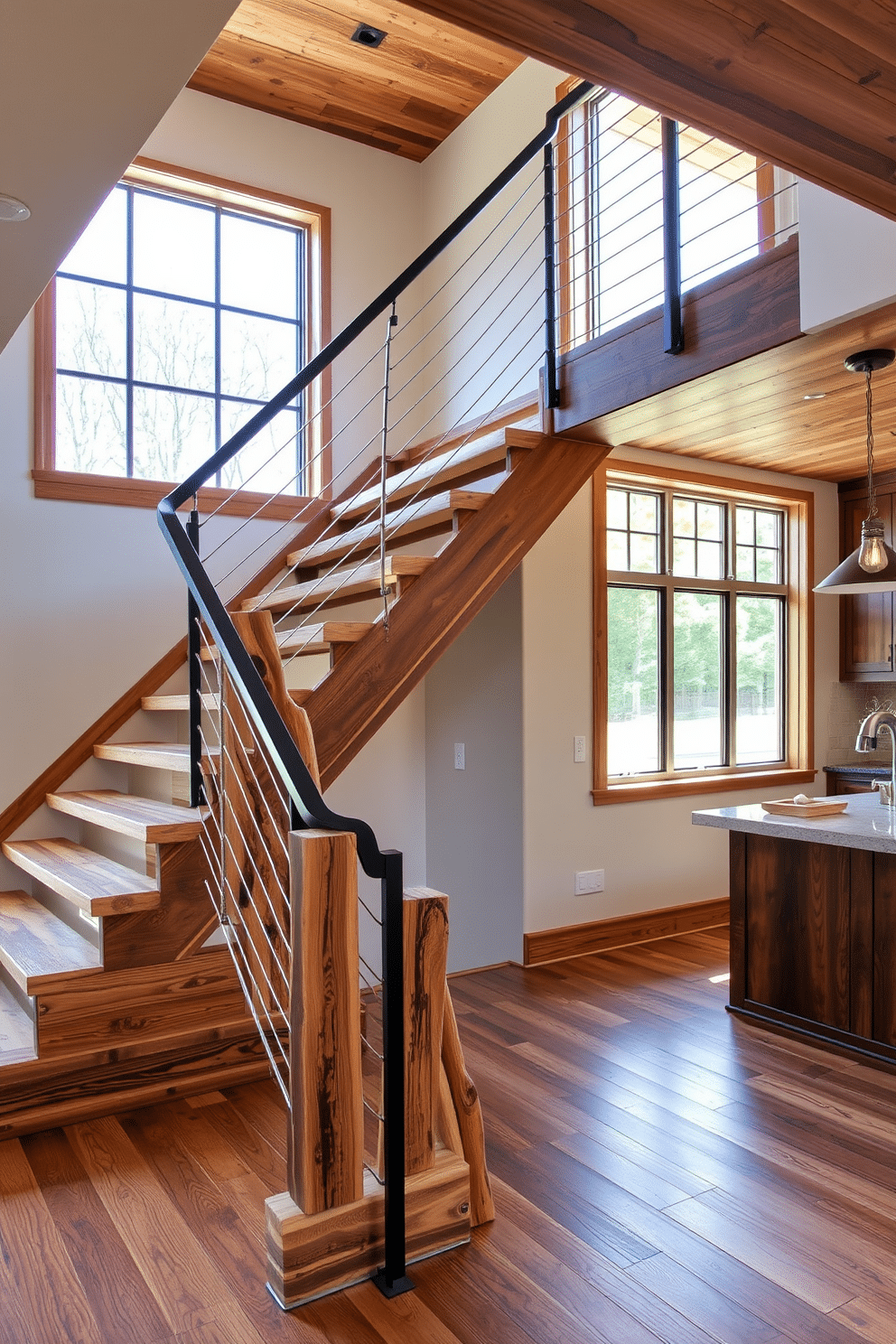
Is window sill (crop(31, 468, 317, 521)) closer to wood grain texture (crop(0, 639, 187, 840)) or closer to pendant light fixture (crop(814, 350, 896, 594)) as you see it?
wood grain texture (crop(0, 639, 187, 840))

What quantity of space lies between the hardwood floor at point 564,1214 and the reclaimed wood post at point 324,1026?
244 millimetres

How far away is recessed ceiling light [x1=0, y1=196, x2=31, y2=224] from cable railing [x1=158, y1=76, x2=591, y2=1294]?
0.97m

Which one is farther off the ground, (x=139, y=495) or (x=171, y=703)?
(x=139, y=495)

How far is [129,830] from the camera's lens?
9.73ft

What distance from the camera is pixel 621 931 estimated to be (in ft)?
14.8

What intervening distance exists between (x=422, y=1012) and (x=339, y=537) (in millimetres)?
2260

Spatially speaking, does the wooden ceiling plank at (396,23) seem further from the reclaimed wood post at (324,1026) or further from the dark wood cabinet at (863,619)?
the reclaimed wood post at (324,1026)

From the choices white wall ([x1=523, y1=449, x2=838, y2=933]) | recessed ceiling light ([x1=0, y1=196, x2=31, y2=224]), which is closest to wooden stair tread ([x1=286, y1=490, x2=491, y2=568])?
white wall ([x1=523, y1=449, x2=838, y2=933])

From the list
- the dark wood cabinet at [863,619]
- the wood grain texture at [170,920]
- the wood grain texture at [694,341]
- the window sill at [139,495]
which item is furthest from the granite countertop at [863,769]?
the wood grain texture at [170,920]

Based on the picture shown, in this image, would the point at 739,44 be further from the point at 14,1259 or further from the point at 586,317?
the point at 586,317

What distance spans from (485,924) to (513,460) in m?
2.11

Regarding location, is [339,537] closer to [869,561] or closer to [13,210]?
[869,561]

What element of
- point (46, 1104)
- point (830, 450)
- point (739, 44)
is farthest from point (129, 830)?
point (830, 450)

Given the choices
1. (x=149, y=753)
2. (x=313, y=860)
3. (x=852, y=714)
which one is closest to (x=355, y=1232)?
(x=313, y=860)
